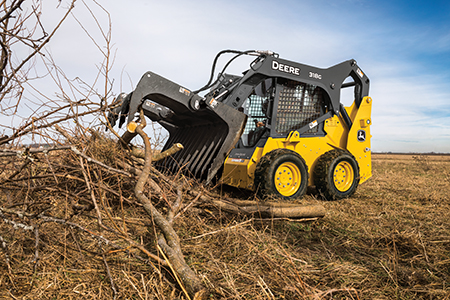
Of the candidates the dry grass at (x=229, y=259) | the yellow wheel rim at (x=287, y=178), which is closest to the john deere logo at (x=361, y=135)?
the yellow wheel rim at (x=287, y=178)

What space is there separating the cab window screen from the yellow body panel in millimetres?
277

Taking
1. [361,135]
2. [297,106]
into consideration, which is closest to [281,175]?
[297,106]

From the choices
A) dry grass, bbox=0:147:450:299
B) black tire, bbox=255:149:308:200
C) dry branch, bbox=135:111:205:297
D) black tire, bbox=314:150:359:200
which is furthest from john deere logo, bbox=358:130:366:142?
dry branch, bbox=135:111:205:297

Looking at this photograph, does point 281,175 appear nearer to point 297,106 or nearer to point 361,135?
point 297,106

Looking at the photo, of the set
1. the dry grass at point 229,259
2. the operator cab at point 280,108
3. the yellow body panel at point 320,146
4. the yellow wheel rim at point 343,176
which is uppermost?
the operator cab at point 280,108

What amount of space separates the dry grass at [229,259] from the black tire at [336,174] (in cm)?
149

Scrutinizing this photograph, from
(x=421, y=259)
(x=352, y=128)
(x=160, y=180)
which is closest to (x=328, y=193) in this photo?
(x=352, y=128)

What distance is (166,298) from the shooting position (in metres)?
2.16

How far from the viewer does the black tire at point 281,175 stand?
192 inches

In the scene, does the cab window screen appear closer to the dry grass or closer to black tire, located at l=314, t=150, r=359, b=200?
black tire, located at l=314, t=150, r=359, b=200

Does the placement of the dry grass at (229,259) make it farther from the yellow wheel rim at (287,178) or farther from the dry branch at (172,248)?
the yellow wheel rim at (287,178)

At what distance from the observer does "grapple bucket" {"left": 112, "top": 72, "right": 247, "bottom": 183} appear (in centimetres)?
473

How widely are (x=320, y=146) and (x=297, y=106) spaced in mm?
893

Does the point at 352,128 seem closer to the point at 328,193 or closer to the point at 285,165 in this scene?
the point at 328,193
